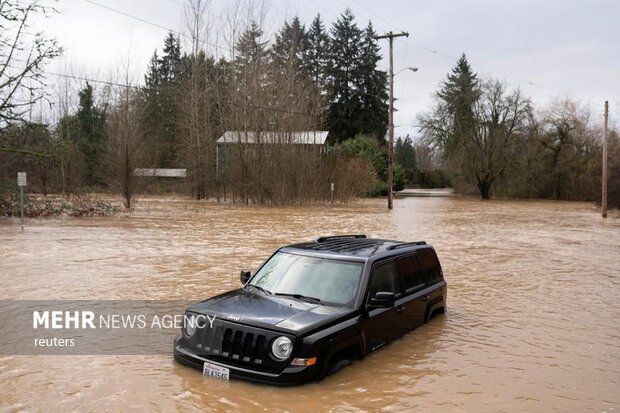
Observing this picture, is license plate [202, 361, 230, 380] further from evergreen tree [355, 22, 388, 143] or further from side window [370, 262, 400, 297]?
evergreen tree [355, 22, 388, 143]

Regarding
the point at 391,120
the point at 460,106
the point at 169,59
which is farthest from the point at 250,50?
the point at 169,59

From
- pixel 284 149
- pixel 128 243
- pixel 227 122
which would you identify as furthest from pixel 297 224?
pixel 227 122

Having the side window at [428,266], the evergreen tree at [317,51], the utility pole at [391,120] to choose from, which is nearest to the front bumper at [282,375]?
the side window at [428,266]

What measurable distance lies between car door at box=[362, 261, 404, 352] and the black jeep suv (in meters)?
0.01

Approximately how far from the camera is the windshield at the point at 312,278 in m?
6.52

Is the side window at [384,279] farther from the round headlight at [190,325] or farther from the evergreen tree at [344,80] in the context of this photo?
the evergreen tree at [344,80]

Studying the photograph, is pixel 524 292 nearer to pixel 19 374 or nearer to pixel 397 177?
pixel 19 374

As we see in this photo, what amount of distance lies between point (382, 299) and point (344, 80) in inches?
2928

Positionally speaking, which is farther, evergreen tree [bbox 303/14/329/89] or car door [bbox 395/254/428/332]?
evergreen tree [bbox 303/14/329/89]

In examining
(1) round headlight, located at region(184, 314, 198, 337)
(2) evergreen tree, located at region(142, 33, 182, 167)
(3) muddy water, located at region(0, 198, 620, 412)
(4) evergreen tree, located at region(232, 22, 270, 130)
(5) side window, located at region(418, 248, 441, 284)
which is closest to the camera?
(3) muddy water, located at region(0, 198, 620, 412)

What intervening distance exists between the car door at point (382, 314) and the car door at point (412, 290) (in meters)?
0.16

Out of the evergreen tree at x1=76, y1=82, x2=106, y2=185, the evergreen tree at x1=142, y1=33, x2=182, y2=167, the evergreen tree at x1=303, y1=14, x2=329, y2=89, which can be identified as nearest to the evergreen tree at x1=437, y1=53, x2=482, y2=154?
the evergreen tree at x1=303, y1=14, x2=329, y2=89

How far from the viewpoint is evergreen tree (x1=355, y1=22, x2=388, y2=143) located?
249ft

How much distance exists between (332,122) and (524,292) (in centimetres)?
6512
